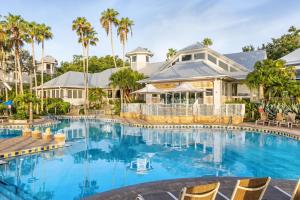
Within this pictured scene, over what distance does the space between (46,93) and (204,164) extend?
32.3 m

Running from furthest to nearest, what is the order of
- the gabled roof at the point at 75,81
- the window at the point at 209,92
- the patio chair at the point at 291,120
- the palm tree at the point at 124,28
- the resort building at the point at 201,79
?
the gabled roof at the point at 75,81 < the palm tree at the point at 124,28 < the window at the point at 209,92 < the resort building at the point at 201,79 < the patio chair at the point at 291,120

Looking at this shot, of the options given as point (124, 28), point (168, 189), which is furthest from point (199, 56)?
point (168, 189)

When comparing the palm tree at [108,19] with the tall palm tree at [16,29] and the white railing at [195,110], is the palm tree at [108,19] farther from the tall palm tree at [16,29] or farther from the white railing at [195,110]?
the white railing at [195,110]

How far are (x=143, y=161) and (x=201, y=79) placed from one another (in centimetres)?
1477

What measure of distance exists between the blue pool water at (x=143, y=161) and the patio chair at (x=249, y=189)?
544 cm

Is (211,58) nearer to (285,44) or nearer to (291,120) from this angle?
Result: (291,120)

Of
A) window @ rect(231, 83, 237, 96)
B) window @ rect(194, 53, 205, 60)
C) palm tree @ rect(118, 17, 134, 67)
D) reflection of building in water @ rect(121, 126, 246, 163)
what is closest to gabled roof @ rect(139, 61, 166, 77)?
palm tree @ rect(118, 17, 134, 67)

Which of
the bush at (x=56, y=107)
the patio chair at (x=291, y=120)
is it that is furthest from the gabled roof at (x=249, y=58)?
the bush at (x=56, y=107)

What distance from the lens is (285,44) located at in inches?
1570

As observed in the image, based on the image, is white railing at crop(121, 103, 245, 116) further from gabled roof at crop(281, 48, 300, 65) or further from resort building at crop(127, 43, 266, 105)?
gabled roof at crop(281, 48, 300, 65)

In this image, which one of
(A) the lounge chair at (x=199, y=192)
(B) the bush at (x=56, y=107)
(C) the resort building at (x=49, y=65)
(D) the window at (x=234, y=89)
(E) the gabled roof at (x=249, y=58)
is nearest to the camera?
(A) the lounge chair at (x=199, y=192)

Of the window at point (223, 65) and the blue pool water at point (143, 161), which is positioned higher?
the window at point (223, 65)

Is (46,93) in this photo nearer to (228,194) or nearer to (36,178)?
(36,178)

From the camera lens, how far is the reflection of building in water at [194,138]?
47.9 ft
